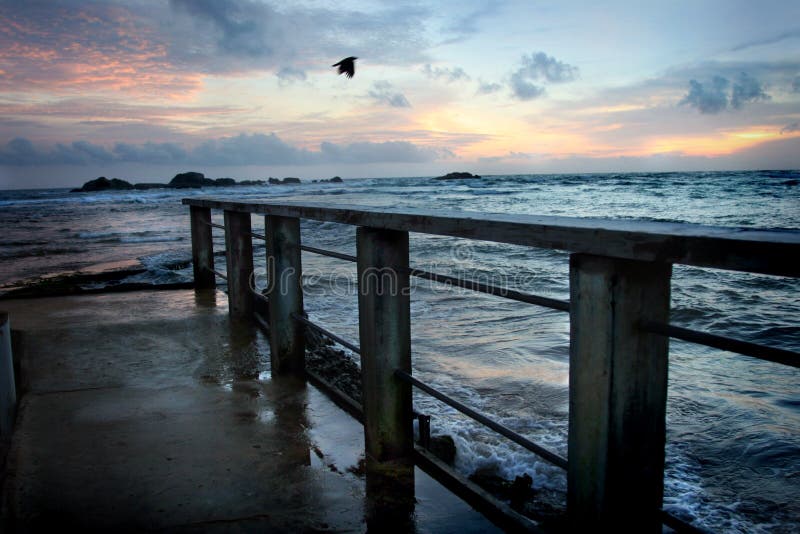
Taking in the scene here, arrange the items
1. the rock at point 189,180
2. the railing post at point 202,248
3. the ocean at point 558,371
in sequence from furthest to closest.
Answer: the rock at point 189,180
the railing post at point 202,248
the ocean at point 558,371

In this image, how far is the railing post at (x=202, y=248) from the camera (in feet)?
19.1

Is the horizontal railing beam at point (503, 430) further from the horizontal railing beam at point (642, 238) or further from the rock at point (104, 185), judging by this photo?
the rock at point (104, 185)

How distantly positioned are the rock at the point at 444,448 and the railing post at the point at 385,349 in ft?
1.40

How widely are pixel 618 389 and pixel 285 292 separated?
2310 mm

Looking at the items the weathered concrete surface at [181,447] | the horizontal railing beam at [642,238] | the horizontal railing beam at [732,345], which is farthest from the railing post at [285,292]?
the horizontal railing beam at [732,345]

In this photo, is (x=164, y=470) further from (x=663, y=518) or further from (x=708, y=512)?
(x=708, y=512)

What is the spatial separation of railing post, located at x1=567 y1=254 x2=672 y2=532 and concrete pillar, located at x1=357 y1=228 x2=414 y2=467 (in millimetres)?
893

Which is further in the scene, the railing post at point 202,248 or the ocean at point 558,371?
the railing post at point 202,248

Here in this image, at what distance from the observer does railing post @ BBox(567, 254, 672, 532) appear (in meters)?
1.31

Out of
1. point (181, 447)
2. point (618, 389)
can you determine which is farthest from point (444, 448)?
point (618, 389)

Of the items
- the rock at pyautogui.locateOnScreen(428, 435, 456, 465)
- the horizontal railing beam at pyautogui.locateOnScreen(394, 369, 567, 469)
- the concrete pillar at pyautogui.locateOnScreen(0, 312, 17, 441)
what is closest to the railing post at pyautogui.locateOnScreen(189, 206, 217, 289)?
the concrete pillar at pyautogui.locateOnScreen(0, 312, 17, 441)

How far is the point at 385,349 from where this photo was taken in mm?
2264

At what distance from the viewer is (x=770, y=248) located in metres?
0.98

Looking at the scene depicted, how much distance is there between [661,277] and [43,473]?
2.33 m
